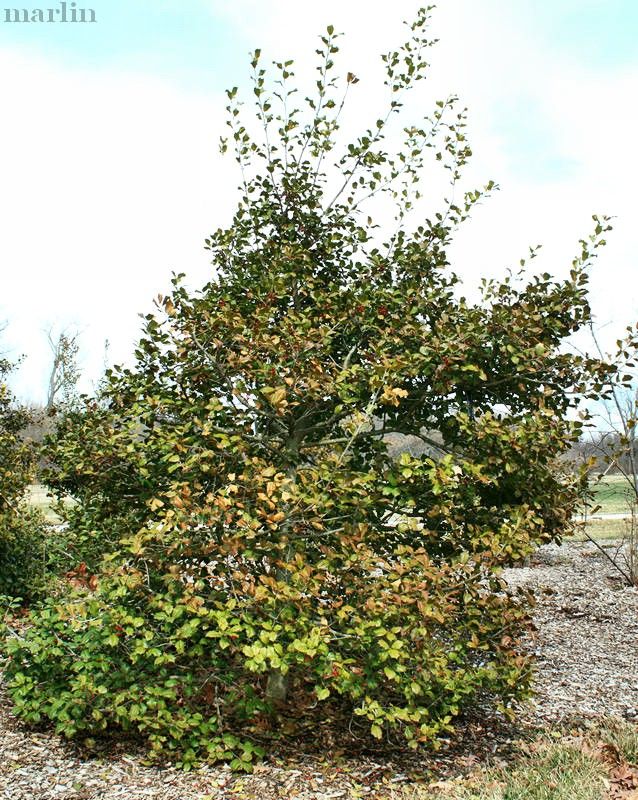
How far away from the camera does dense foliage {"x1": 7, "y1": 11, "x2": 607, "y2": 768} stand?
346 cm

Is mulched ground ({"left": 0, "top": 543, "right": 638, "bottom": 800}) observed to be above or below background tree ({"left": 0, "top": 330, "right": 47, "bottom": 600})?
below

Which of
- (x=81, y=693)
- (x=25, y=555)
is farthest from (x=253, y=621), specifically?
(x=25, y=555)

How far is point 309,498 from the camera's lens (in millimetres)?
3408

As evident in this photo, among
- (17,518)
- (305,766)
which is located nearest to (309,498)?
(305,766)

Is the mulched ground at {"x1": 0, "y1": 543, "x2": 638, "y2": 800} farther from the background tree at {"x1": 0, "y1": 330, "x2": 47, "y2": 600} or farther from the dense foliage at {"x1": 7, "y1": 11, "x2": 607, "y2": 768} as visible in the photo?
the background tree at {"x1": 0, "y1": 330, "x2": 47, "y2": 600}

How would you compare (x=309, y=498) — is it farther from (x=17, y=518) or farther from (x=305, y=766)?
(x=17, y=518)

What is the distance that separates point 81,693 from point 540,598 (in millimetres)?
5539

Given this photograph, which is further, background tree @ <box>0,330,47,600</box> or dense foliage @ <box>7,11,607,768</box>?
background tree @ <box>0,330,47,600</box>

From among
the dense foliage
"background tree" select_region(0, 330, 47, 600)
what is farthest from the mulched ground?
"background tree" select_region(0, 330, 47, 600)

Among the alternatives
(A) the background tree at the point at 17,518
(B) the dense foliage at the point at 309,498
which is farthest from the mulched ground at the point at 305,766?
(A) the background tree at the point at 17,518

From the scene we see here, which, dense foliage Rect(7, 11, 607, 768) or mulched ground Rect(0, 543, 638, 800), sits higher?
dense foliage Rect(7, 11, 607, 768)

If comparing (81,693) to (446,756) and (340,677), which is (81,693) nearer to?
(340,677)

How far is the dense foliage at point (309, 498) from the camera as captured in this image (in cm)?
346

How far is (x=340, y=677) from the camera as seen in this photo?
3.35 meters
